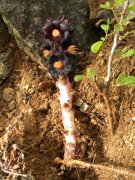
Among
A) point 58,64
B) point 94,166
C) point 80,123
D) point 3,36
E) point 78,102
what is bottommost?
point 94,166

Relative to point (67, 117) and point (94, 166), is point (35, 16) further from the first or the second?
point (94, 166)

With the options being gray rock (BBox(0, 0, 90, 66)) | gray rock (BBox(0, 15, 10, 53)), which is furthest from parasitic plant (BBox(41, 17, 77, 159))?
gray rock (BBox(0, 15, 10, 53))

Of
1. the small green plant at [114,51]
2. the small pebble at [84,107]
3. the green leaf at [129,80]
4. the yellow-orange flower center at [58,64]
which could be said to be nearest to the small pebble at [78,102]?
the small pebble at [84,107]

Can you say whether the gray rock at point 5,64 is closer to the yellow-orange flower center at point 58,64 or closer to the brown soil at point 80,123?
the brown soil at point 80,123

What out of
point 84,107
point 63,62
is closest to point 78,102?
point 84,107

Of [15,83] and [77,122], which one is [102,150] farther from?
[15,83]

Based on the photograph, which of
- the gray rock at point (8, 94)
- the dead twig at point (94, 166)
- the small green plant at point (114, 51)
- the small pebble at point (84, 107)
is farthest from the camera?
the gray rock at point (8, 94)
